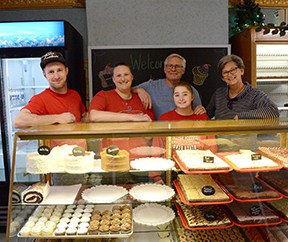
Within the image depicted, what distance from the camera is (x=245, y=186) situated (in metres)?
2.17

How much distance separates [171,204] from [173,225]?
5.8 inches

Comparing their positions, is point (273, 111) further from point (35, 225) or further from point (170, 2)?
point (170, 2)

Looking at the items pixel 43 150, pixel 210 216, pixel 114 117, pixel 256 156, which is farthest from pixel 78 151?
pixel 256 156

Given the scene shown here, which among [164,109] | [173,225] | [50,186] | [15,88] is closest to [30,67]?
[15,88]

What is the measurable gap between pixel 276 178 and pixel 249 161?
289mm

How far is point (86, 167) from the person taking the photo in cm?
215

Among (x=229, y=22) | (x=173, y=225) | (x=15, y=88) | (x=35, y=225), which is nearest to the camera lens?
(x=35, y=225)

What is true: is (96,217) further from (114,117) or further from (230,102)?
(230,102)

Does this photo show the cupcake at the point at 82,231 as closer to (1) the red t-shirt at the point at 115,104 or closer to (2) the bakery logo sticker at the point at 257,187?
(2) the bakery logo sticker at the point at 257,187

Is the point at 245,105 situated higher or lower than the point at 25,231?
higher

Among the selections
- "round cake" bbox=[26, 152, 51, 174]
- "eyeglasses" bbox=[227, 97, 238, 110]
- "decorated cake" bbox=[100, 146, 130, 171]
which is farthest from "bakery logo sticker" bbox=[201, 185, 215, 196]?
"eyeglasses" bbox=[227, 97, 238, 110]

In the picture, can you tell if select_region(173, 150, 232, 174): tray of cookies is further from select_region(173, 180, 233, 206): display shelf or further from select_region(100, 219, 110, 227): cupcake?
select_region(100, 219, 110, 227): cupcake

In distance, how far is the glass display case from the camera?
79.9 inches

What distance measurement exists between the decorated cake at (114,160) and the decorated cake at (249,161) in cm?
73
